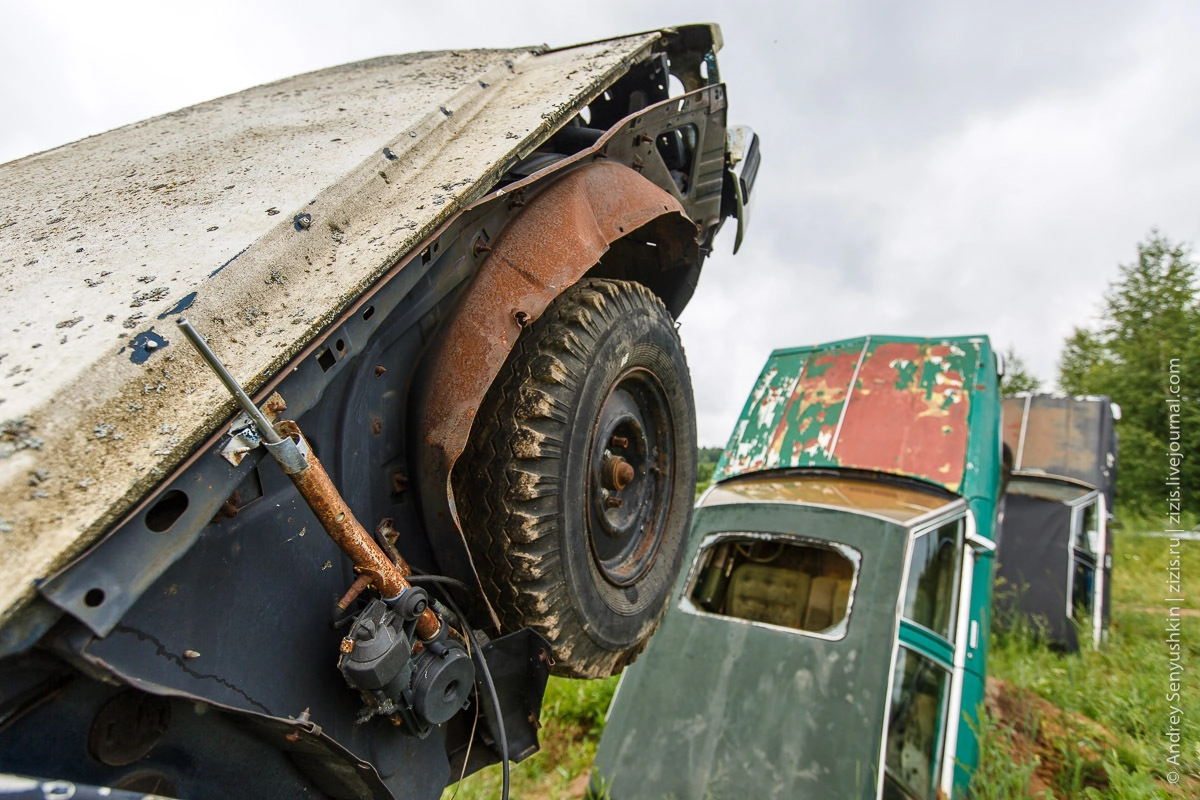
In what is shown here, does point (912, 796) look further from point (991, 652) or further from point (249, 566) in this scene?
point (249, 566)

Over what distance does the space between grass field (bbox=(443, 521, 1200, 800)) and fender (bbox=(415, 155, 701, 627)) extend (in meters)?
2.37

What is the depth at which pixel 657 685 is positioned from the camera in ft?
13.3

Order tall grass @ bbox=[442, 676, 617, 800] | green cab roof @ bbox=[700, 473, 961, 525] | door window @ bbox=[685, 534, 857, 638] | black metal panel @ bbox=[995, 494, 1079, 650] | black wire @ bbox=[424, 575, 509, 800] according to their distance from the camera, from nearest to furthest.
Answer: black wire @ bbox=[424, 575, 509, 800]
green cab roof @ bbox=[700, 473, 961, 525]
tall grass @ bbox=[442, 676, 617, 800]
door window @ bbox=[685, 534, 857, 638]
black metal panel @ bbox=[995, 494, 1079, 650]

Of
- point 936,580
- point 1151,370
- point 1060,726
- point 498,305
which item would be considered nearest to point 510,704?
point 498,305

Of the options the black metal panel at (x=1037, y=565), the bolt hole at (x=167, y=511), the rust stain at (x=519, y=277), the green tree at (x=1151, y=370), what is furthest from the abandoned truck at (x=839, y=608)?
the green tree at (x=1151, y=370)

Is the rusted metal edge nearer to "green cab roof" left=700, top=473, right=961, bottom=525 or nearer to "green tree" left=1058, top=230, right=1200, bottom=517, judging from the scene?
"green cab roof" left=700, top=473, right=961, bottom=525

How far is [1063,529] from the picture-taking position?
637cm

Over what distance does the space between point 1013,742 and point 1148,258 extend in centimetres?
1478

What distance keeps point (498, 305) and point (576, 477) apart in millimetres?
386

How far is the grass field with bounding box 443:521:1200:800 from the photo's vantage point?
3.71 meters

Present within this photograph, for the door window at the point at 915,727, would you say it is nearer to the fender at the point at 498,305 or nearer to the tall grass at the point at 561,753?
the tall grass at the point at 561,753

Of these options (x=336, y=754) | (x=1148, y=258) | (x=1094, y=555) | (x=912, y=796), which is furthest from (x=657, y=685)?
(x=1148, y=258)

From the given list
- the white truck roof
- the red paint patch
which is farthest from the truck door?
the white truck roof

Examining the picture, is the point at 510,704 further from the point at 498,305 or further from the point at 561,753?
the point at 561,753
